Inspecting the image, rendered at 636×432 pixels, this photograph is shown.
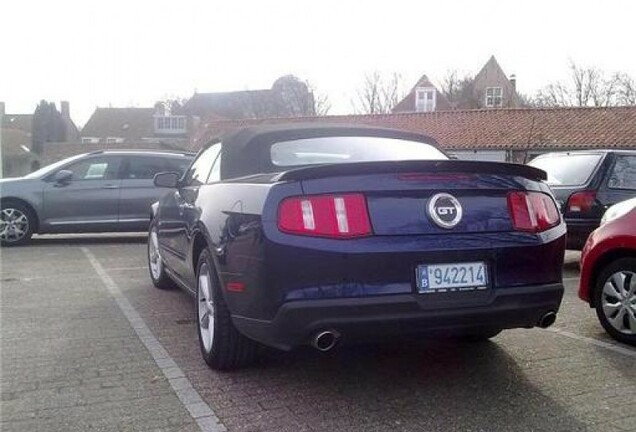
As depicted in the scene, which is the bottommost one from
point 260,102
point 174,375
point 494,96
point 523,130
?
point 174,375

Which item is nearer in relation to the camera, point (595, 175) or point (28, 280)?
point (28, 280)

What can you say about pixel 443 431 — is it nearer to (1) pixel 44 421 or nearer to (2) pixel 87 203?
(1) pixel 44 421

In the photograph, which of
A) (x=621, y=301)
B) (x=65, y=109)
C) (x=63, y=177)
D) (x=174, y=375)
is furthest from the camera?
(x=65, y=109)

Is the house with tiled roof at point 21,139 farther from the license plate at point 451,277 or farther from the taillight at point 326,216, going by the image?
the license plate at point 451,277

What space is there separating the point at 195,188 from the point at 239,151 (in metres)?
0.78

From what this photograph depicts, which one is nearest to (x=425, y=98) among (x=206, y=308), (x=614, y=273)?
(x=614, y=273)

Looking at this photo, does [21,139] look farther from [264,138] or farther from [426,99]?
[264,138]

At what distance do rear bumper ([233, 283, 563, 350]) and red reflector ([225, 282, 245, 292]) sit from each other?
0.17 m

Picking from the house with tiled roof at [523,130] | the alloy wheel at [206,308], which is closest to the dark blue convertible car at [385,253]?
the alloy wheel at [206,308]

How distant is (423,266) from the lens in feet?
11.6

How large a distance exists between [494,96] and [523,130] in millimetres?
29836

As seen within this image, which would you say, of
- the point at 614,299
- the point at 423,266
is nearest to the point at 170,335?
the point at 423,266

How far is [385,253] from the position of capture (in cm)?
345

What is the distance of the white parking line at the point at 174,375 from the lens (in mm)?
3494
